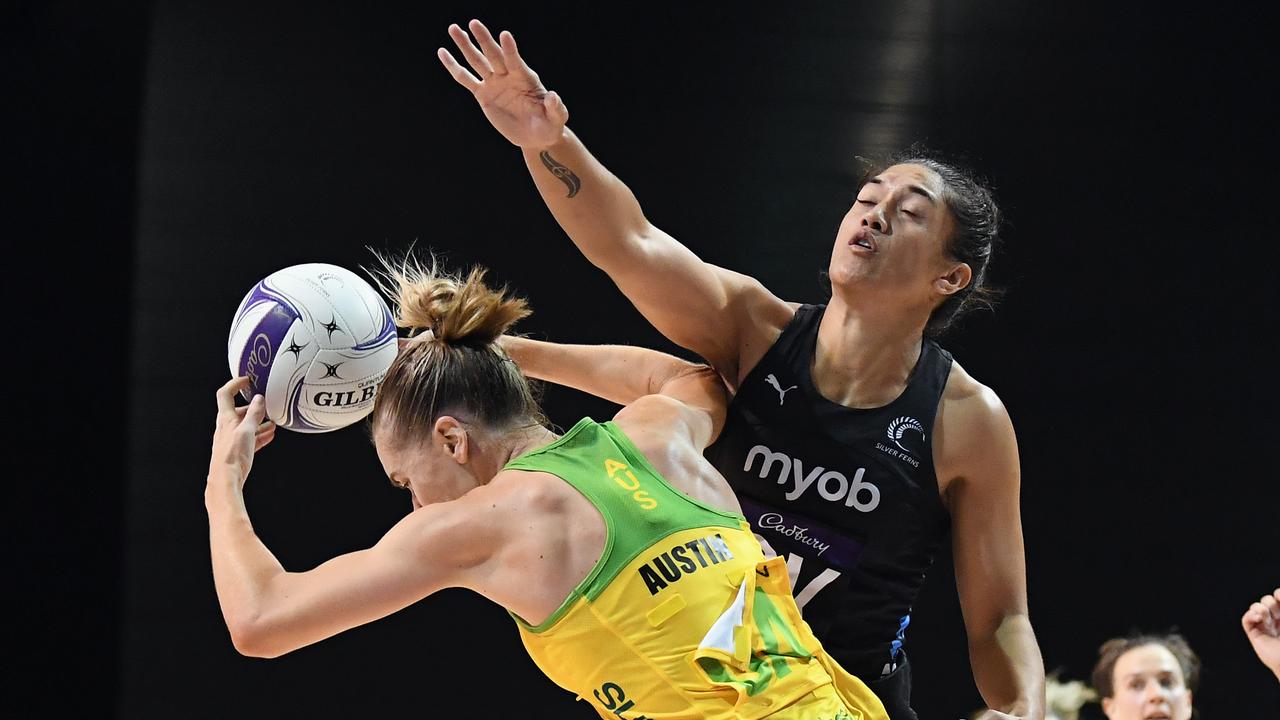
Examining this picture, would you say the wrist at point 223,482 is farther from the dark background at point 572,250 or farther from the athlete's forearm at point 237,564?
the dark background at point 572,250

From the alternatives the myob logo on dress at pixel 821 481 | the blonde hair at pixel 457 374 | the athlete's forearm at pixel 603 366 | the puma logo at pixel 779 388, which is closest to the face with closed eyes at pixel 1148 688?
the myob logo on dress at pixel 821 481

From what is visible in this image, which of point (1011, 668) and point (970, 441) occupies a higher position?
point (970, 441)

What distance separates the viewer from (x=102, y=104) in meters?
3.52

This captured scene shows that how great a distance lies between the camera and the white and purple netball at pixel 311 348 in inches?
78.4

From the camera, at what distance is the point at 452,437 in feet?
5.71

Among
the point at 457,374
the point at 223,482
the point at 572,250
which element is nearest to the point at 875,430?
the point at 457,374

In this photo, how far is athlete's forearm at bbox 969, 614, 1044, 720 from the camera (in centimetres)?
219

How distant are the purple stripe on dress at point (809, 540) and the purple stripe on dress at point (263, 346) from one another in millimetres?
852

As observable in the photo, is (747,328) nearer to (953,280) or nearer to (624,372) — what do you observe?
(624,372)

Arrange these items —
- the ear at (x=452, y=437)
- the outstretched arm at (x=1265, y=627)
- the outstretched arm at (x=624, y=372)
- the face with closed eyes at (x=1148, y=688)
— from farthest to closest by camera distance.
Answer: the face with closed eyes at (x=1148, y=688) → the outstretched arm at (x=1265, y=627) → the outstretched arm at (x=624, y=372) → the ear at (x=452, y=437)

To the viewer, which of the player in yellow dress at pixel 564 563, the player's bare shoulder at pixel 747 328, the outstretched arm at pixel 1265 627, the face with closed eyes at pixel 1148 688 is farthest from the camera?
the face with closed eyes at pixel 1148 688

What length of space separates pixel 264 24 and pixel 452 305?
7.08 feet

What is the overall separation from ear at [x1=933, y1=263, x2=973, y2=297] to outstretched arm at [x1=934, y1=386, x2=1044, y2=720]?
0.59 feet

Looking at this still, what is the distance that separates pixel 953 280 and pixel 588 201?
0.67m
